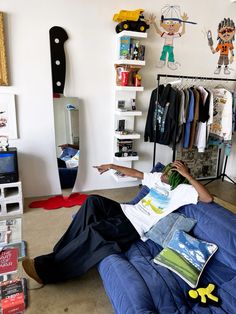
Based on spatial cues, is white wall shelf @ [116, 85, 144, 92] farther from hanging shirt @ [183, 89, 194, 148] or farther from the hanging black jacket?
hanging shirt @ [183, 89, 194, 148]

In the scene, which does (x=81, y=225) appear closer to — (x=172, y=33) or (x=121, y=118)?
(x=121, y=118)

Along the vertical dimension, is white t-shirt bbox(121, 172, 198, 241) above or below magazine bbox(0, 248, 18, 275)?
above

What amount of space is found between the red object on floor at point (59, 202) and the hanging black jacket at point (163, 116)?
45.5 inches

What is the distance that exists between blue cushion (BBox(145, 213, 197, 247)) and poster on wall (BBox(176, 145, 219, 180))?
2038 millimetres

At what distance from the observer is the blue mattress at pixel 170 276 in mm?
1254

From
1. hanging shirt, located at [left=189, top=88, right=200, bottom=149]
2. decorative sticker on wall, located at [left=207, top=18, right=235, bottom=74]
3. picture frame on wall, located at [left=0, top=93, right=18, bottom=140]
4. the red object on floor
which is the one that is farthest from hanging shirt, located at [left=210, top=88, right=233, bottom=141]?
picture frame on wall, located at [left=0, top=93, right=18, bottom=140]

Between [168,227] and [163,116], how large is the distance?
1.68 metres

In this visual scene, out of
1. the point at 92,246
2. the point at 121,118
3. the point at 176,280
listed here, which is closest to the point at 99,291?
the point at 92,246

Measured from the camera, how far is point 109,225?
1.78 m

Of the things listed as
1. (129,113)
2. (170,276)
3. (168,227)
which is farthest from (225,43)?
(170,276)

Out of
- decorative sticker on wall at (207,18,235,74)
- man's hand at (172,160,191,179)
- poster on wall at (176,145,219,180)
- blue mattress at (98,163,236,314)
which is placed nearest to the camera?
blue mattress at (98,163,236,314)

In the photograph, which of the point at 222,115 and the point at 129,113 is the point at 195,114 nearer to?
the point at 222,115

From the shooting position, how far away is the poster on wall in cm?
376

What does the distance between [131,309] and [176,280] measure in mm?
351
